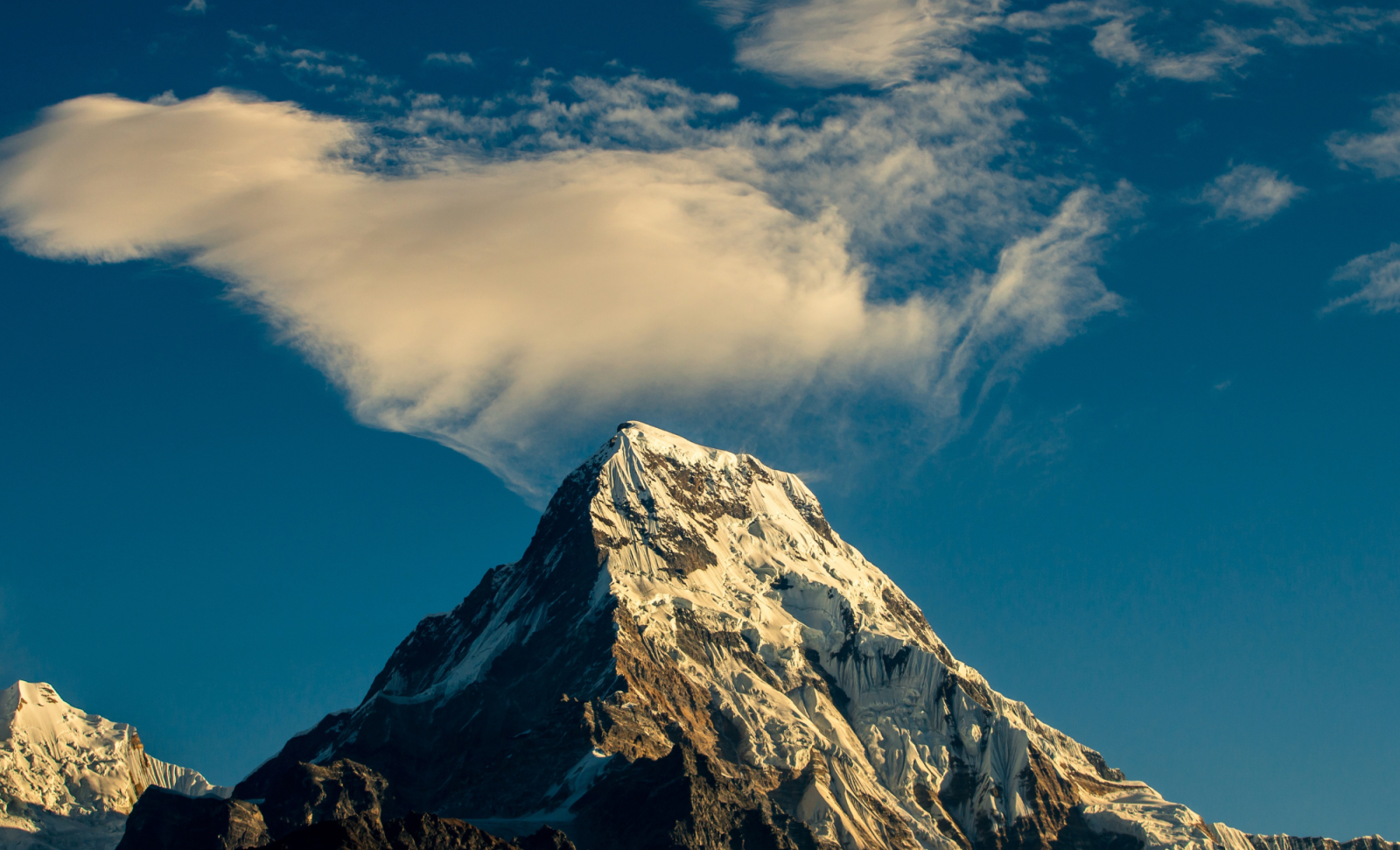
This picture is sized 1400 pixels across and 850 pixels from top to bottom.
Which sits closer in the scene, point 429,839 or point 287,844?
point 287,844

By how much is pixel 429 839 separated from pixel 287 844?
17889 millimetres

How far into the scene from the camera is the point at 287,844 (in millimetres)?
178125

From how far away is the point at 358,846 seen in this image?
178250mm

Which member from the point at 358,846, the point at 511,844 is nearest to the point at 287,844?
the point at 358,846

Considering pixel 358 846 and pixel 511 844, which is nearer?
pixel 358 846

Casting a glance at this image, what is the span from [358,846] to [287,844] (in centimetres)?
773

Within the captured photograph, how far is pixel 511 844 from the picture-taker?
199750 mm

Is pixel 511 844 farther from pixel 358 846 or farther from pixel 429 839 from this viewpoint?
pixel 358 846

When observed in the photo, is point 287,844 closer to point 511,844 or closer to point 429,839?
point 429,839

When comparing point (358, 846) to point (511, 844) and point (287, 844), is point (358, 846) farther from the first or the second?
point (511, 844)

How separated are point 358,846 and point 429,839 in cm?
1287

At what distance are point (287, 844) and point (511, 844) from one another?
31270 mm

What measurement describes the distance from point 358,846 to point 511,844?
26298 millimetres

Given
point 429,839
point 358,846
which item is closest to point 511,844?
point 429,839
